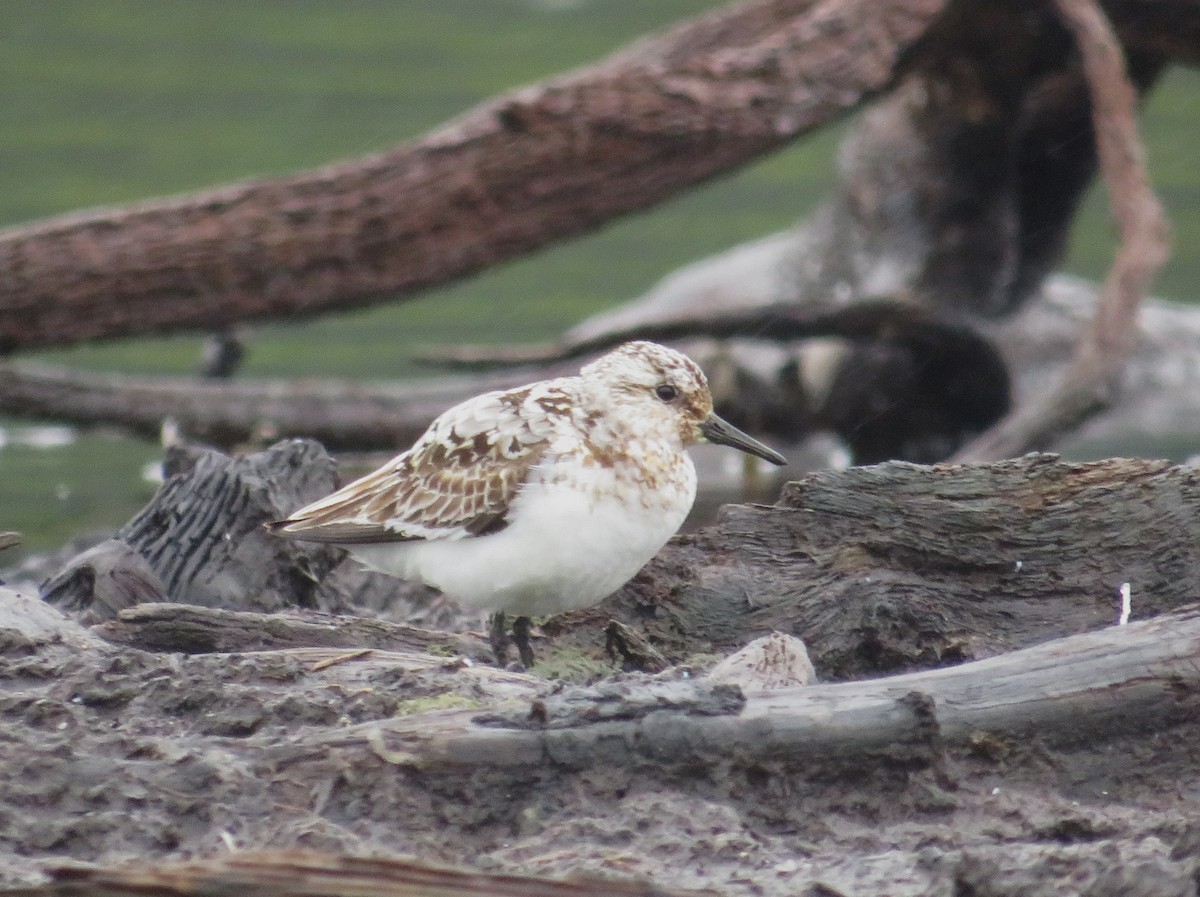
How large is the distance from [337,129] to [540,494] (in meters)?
12.6

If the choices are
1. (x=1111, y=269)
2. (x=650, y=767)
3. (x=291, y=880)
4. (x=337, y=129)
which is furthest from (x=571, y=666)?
(x=337, y=129)

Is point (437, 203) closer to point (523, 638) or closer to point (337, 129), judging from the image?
point (523, 638)

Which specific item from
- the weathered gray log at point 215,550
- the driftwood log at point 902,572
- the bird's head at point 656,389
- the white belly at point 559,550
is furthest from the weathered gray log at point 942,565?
the weathered gray log at point 215,550

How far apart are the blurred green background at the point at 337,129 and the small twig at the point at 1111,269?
5223mm

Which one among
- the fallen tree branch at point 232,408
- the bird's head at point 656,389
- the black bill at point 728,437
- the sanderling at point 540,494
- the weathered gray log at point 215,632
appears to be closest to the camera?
the weathered gray log at point 215,632

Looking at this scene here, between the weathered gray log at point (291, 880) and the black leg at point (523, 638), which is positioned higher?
the black leg at point (523, 638)

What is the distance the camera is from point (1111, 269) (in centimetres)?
838

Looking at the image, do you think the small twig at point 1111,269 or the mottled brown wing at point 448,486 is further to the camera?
the small twig at point 1111,269

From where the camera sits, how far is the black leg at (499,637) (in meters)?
5.08

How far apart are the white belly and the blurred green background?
7647 millimetres

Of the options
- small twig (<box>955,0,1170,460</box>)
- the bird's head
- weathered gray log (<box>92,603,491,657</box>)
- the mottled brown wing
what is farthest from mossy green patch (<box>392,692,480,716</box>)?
small twig (<box>955,0,1170,460</box>)

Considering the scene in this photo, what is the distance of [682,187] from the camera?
340 inches

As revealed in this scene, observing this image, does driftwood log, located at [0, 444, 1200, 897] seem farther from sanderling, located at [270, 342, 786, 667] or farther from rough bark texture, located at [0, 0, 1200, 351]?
rough bark texture, located at [0, 0, 1200, 351]

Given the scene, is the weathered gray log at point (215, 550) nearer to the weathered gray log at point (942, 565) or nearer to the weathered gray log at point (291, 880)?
the weathered gray log at point (942, 565)
